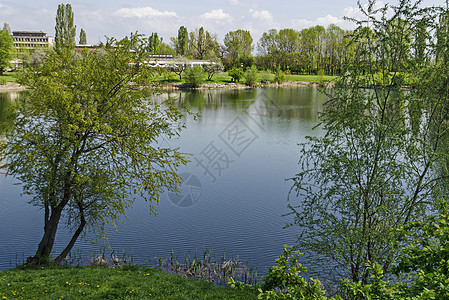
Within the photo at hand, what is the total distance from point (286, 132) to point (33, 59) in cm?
6033

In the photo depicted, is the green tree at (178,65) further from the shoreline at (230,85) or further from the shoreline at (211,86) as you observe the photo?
the shoreline at (211,86)

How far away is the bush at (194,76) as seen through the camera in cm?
8478

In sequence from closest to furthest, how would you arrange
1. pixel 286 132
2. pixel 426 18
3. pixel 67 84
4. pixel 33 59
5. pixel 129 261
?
pixel 426 18 < pixel 67 84 < pixel 129 261 < pixel 286 132 < pixel 33 59

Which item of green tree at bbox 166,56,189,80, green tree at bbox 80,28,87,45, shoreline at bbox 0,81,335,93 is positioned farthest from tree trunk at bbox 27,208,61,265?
green tree at bbox 80,28,87,45

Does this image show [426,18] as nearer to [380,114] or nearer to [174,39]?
[380,114]

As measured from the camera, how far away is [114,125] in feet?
44.9

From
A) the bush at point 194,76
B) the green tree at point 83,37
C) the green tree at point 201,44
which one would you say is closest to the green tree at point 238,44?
the green tree at point 201,44

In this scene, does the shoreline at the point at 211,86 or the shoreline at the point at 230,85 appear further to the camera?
the shoreline at the point at 230,85

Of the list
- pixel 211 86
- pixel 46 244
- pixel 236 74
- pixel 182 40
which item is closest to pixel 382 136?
pixel 46 244


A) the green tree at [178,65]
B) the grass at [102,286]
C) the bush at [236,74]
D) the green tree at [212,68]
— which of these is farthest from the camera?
the green tree at [212,68]

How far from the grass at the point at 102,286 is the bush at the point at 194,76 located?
7469 centimetres

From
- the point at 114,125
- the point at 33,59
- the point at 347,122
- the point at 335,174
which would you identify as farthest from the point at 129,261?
the point at 33,59

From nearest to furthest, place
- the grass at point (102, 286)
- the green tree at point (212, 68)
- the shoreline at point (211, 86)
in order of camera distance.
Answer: the grass at point (102, 286) < the shoreline at point (211, 86) < the green tree at point (212, 68)

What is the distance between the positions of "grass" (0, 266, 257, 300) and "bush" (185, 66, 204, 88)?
74689 millimetres
